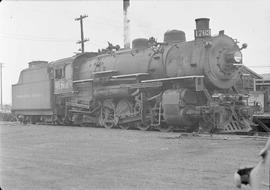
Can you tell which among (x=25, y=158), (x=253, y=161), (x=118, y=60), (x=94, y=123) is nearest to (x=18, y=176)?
(x=25, y=158)

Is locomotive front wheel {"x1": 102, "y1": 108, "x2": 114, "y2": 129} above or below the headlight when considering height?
below

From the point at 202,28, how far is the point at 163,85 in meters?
2.52

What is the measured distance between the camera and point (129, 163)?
7590 mm

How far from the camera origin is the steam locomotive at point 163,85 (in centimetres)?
1418

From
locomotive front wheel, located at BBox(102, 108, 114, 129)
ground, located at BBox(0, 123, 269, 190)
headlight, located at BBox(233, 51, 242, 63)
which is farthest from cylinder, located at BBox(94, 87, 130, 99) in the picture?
ground, located at BBox(0, 123, 269, 190)

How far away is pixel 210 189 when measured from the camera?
17.6 feet

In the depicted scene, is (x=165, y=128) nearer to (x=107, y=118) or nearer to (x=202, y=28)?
(x=107, y=118)

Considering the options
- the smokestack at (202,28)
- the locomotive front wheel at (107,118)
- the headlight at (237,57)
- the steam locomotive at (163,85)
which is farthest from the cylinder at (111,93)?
the headlight at (237,57)

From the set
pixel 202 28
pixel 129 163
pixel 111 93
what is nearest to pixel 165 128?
pixel 111 93

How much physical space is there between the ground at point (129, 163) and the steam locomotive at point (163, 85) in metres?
2.95

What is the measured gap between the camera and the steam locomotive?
14180 millimetres

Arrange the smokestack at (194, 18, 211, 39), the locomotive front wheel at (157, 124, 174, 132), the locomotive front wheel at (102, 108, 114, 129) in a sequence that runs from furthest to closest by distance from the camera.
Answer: the locomotive front wheel at (102, 108, 114, 129) < the locomotive front wheel at (157, 124, 174, 132) < the smokestack at (194, 18, 211, 39)

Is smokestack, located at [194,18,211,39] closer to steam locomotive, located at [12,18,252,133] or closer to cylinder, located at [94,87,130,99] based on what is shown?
steam locomotive, located at [12,18,252,133]

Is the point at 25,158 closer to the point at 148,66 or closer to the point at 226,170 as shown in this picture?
the point at 226,170
